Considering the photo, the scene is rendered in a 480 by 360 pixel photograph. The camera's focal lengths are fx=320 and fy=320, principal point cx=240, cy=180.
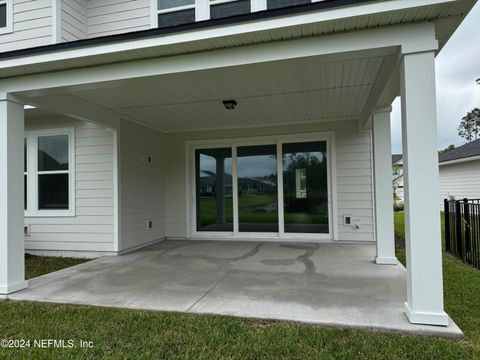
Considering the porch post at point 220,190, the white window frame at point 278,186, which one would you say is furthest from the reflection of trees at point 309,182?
the porch post at point 220,190

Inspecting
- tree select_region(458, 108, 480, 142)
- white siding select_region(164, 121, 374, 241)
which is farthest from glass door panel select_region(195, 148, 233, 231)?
tree select_region(458, 108, 480, 142)

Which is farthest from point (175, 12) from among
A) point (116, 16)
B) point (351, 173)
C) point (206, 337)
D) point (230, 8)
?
point (206, 337)

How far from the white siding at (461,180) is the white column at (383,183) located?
12.1 metres

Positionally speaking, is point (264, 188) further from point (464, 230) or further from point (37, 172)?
point (37, 172)

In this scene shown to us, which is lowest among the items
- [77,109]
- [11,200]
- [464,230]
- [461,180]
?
[464,230]

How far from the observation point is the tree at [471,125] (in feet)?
140

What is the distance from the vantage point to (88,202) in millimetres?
6414

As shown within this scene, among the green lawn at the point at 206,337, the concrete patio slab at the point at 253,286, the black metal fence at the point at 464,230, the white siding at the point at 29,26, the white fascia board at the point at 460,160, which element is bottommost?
the green lawn at the point at 206,337

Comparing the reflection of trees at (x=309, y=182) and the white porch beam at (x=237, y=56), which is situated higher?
the white porch beam at (x=237, y=56)

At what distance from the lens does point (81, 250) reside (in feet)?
21.0

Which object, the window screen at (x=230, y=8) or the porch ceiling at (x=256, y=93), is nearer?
the porch ceiling at (x=256, y=93)

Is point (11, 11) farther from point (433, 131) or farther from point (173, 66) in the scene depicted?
point (433, 131)

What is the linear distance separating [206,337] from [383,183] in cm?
367

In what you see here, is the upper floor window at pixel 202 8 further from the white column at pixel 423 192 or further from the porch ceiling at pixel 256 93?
the white column at pixel 423 192
